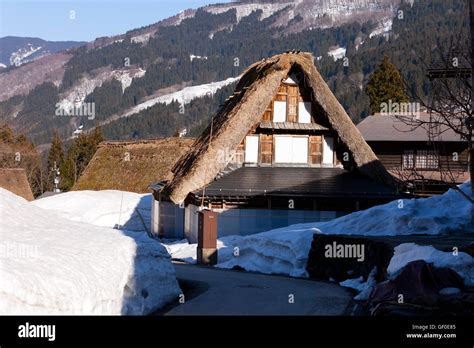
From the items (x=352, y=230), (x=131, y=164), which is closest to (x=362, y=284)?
(x=352, y=230)

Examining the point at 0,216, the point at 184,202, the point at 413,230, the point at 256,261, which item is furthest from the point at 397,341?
the point at 184,202

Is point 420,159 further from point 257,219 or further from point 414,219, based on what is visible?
point 414,219

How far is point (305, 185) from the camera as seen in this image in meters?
33.5

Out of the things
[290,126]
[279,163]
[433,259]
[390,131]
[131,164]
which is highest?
[290,126]

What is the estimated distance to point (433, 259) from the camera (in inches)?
592

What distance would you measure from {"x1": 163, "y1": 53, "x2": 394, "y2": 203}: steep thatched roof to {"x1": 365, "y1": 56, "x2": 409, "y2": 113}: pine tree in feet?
81.9

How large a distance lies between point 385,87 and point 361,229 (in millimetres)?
38833

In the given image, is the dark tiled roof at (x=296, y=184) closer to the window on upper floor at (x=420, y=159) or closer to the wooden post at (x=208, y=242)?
the wooden post at (x=208, y=242)

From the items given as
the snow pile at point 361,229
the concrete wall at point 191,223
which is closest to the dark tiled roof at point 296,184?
the concrete wall at point 191,223

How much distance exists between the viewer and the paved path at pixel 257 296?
50.4ft

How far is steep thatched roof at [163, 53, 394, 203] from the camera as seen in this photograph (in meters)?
33.7

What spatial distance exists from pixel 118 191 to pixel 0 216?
38.6 m

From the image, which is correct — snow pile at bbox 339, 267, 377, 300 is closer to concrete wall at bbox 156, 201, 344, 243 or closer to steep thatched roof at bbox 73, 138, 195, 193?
concrete wall at bbox 156, 201, 344, 243

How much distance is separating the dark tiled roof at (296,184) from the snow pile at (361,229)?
6.61 m
